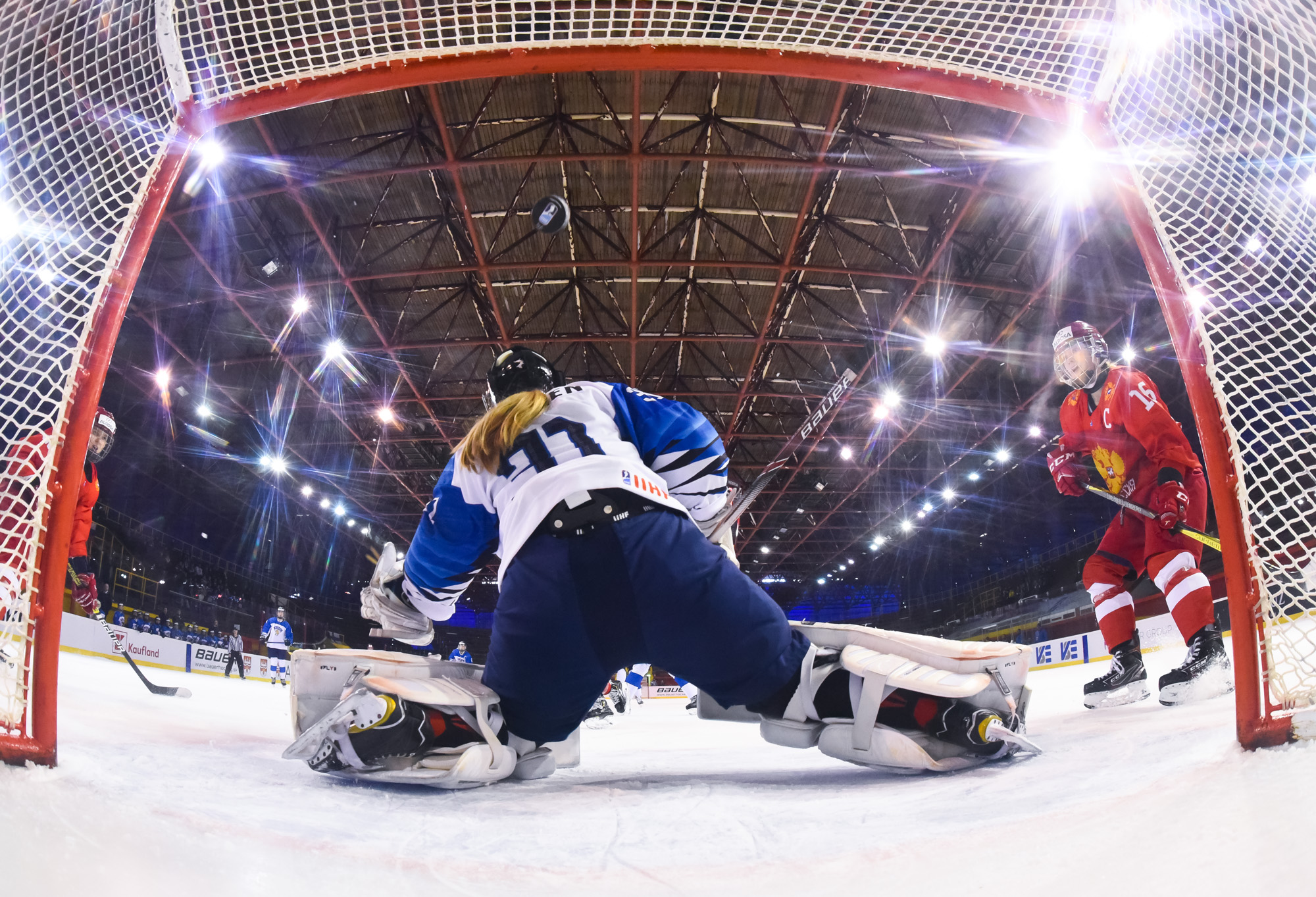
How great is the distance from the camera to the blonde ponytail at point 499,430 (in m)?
1.65

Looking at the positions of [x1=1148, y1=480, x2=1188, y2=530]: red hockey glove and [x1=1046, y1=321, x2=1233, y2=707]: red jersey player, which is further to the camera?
[x1=1148, y1=480, x2=1188, y2=530]: red hockey glove

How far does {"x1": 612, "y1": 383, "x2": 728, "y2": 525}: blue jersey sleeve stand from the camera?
5.94 ft

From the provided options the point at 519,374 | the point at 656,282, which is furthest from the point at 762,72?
the point at 656,282

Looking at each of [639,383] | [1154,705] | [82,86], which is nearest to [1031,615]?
[639,383]

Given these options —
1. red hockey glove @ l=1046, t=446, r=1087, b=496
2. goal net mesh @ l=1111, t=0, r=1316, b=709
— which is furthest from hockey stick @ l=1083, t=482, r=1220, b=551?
goal net mesh @ l=1111, t=0, r=1316, b=709

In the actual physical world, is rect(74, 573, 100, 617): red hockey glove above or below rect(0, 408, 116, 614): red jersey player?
below

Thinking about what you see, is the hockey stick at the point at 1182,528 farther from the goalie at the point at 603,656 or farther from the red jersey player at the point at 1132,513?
the goalie at the point at 603,656

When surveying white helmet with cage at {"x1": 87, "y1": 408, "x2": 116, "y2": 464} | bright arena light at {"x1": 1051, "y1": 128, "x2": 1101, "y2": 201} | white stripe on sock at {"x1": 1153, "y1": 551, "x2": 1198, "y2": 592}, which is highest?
bright arena light at {"x1": 1051, "y1": 128, "x2": 1101, "y2": 201}

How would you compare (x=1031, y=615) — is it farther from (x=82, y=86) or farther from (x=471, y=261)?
(x=82, y=86)

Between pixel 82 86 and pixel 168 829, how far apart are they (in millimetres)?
2026

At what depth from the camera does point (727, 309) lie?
472 inches

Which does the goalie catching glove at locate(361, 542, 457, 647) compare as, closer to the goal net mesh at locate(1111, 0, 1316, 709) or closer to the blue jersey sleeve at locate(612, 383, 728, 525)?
the blue jersey sleeve at locate(612, 383, 728, 525)

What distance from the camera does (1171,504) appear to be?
93.6 inches

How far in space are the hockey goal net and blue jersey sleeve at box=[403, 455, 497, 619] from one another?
2.48 ft
